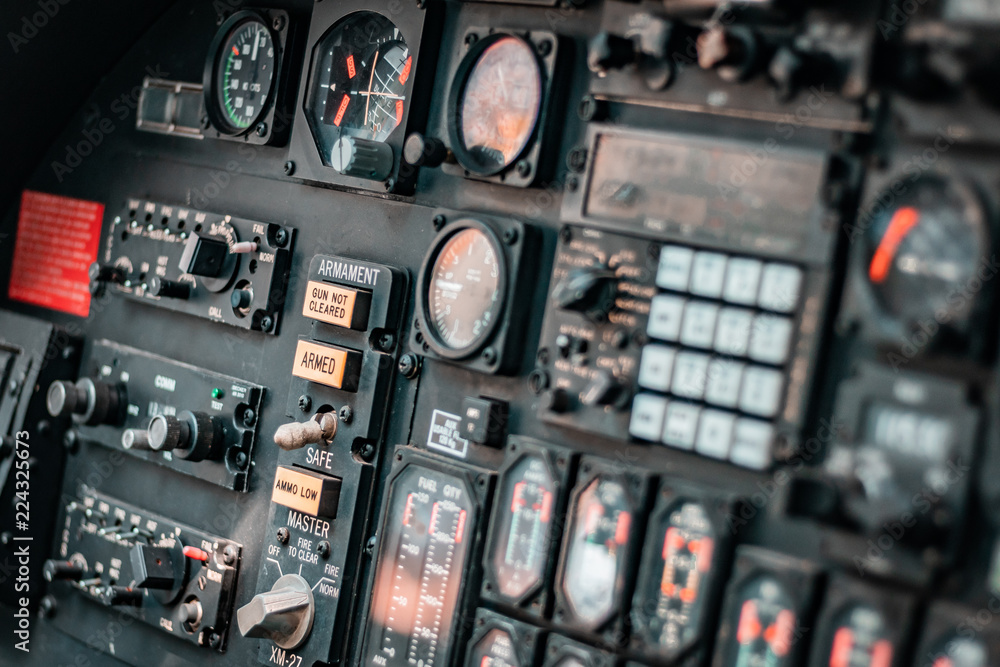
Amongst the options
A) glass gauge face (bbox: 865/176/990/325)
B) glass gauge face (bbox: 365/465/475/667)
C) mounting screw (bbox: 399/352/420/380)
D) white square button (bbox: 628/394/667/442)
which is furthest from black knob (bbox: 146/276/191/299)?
glass gauge face (bbox: 865/176/990/325)

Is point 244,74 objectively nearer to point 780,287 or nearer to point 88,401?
point 88,401

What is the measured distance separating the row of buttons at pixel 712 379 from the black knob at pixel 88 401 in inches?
70.5

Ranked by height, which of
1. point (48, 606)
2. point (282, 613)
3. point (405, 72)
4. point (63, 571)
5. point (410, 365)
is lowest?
point (48, 606)

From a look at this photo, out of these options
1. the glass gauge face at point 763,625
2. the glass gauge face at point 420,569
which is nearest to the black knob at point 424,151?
the glass gauge face at point 420,569

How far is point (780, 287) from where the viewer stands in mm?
2070

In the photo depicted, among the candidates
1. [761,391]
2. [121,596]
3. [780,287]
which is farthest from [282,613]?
[780,287]

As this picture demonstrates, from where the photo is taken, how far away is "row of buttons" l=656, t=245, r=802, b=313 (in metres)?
2.07

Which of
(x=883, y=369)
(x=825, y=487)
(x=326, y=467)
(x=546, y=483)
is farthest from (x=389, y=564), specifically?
(x=883, y=369)

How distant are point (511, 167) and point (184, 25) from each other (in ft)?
4.72

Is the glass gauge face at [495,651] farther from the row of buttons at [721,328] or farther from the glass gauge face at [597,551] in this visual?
the row of buttons at [721,328]

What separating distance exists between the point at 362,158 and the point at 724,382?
1.10 metres

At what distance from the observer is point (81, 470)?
346cm

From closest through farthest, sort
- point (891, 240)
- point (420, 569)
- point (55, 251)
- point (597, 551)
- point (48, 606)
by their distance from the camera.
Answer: point (891, 240)
point (597, 551)
point (420, 569)
point (48, 606)
point (55, 251)

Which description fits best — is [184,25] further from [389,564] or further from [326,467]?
[389,564]
